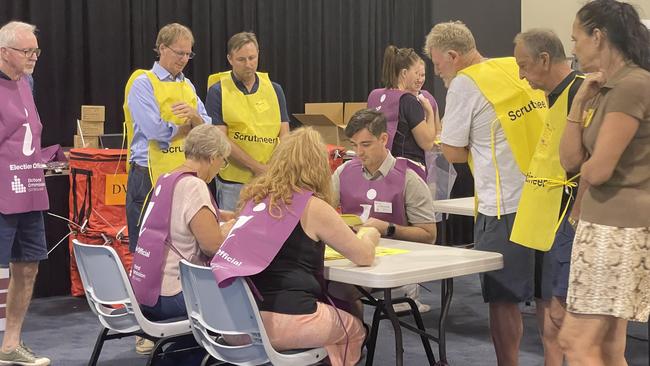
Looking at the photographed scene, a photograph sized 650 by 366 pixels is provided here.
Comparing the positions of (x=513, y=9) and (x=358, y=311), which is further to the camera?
(x=513, y=9)

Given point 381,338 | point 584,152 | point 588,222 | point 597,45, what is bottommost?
point 381,338

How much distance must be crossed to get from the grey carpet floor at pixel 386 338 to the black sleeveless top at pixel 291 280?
150cm

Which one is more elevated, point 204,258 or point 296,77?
point 296,77

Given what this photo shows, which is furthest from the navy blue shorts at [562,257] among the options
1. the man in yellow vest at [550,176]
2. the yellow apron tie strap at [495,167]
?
the yellow apron tie strap at [495,167]

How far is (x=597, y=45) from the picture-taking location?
2518 millimetres

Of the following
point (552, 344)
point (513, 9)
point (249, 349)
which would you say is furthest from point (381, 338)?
point (513, 9)

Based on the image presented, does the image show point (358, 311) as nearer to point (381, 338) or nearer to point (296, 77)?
point (381, 338)

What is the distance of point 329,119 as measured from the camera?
20.6ft

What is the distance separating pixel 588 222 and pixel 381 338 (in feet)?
7.85

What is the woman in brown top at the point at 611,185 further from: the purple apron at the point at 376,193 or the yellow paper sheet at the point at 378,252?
the purple apron at the point at 376,193

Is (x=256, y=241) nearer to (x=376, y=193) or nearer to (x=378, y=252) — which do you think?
(x=378, y=252)

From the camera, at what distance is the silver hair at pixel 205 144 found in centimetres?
348

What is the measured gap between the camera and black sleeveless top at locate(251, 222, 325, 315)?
289cm

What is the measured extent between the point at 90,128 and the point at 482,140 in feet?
10.6
